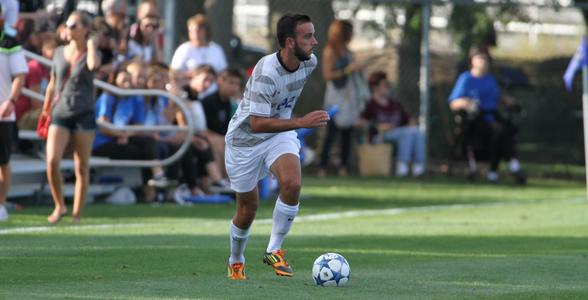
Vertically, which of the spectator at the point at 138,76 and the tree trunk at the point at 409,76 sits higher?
the spectator at the point at 138,76

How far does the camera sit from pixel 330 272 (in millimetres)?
9039

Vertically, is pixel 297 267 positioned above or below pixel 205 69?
above

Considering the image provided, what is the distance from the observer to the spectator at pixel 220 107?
59.6 ft

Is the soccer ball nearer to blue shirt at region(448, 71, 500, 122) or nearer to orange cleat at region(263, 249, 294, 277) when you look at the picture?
orange cleat at region(263, 249, 294, 277)

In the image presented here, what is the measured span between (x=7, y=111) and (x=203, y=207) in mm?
3785

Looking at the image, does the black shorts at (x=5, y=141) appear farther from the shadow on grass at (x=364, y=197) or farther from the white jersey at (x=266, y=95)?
the white jersey at (x=266, y=95)

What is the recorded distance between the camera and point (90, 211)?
1569 cm

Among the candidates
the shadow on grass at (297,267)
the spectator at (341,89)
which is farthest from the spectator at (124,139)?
the spectator at (341,89)

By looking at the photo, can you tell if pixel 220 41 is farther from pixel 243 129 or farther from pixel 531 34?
pixel 243 129

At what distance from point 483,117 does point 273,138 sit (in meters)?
13.4

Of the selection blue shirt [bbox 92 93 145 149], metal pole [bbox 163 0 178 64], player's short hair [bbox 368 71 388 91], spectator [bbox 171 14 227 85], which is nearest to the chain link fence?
player's short hair [bbox 368 71 388 91]

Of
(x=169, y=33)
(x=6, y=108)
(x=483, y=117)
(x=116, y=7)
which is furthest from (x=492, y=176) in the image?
(x=6, y=108)

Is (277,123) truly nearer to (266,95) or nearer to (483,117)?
(266,95)

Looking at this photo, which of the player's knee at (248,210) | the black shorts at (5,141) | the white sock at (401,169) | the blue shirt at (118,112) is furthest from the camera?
the white sock at (401,169)
